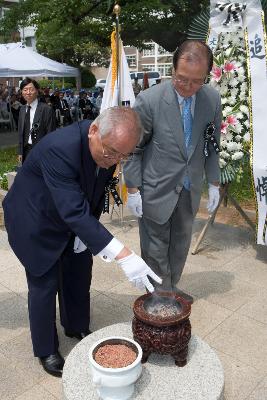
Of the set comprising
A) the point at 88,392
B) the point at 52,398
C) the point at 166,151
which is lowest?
the point at 52,398

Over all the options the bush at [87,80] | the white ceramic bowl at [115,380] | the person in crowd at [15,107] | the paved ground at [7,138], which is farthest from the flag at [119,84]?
the bush at [87,80]

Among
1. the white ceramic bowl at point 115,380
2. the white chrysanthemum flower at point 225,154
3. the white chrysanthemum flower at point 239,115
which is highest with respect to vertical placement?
the white chrysanthemum flower at point 239,115

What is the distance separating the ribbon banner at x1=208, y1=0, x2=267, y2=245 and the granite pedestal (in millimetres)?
2215

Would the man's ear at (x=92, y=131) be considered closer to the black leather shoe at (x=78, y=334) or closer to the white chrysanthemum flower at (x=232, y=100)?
the black leather shoe at (x=78, y=334)

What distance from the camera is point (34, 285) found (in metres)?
2.67

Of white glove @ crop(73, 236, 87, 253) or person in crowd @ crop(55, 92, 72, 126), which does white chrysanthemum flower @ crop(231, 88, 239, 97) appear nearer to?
white glove @ crop(73, 236, 87, 253)

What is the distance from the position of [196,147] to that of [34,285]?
147cm

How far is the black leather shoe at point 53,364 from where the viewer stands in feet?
9.12

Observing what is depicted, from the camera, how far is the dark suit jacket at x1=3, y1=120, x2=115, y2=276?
2209mm

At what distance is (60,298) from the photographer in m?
3.07

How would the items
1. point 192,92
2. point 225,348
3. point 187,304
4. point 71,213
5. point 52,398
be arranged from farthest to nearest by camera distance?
point 225,348 → point 192,92 → point 52,398 → point 187,304 → point 71,213

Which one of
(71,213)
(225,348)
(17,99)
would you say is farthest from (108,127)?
(17,99)

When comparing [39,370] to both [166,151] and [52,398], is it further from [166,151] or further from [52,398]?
[166,151]

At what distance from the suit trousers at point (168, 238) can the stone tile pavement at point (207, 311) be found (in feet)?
1.59
